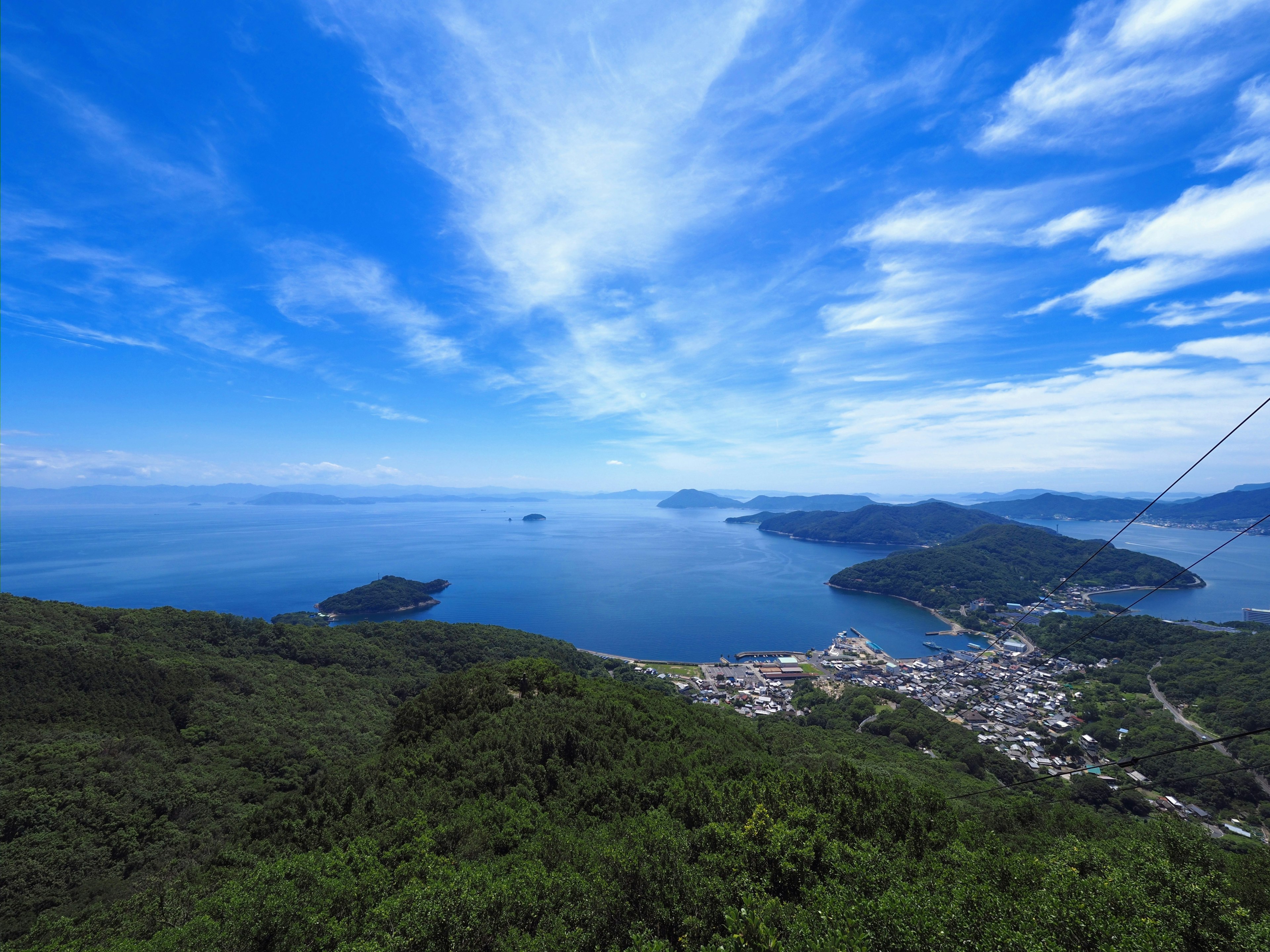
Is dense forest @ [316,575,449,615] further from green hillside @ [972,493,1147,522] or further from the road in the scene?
green hillside @ [972,493,1147,522]

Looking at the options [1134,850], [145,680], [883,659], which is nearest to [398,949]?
[1134,850]

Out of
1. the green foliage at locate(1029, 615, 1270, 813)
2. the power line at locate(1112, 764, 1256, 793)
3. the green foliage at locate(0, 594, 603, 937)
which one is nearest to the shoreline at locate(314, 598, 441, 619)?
the green foliage at locate(0, 594, 603, 937)

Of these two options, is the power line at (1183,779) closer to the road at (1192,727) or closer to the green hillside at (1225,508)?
the road at (1192,727)

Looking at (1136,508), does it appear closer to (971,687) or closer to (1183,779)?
(971,687)

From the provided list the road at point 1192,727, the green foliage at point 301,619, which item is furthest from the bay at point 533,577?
the road at point 1192,727

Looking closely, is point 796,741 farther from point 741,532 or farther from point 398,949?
point 741,532
